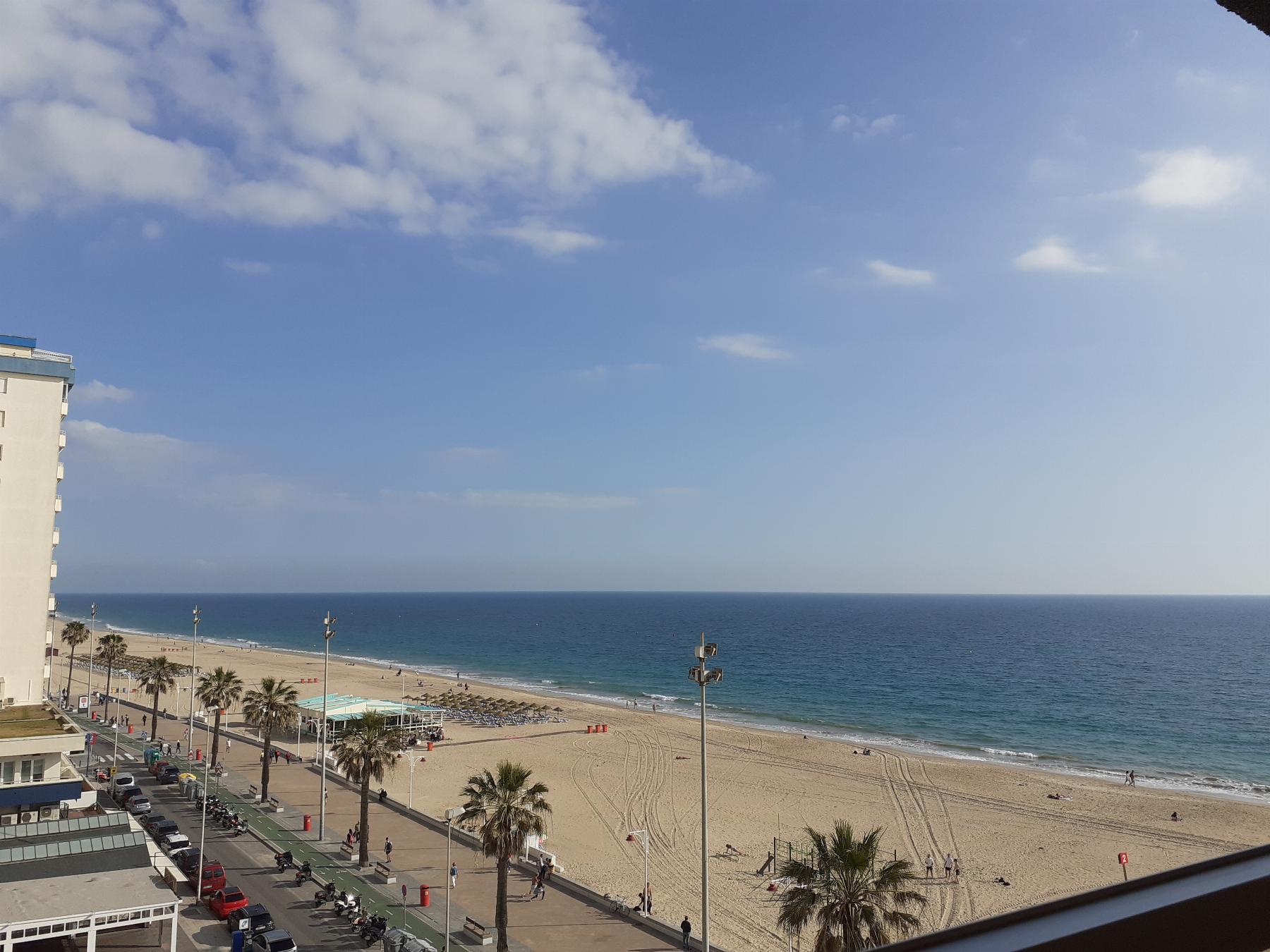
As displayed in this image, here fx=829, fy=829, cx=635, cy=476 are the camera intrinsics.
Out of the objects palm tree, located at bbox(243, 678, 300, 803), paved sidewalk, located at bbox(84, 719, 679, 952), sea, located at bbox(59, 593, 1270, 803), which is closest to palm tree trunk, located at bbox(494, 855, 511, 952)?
paved sidewalk, located at bbox(84, 719, 679, 952)

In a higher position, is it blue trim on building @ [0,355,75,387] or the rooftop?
blue trim on building @ [0,355,75,387]

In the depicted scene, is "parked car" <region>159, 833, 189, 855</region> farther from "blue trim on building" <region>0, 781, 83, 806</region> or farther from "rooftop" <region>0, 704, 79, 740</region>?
"rooftop" <region>0, 704, 79, 740</region>

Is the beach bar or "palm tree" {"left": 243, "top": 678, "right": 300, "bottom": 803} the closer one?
"palm tree" {"left": 243, "top": 678, "right": 300, "bottom": 803}

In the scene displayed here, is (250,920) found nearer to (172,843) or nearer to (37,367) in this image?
(172,843)

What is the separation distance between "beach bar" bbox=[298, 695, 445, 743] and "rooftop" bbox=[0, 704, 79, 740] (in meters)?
21.4

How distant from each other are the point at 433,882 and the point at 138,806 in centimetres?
1452

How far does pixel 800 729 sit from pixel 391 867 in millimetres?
40032

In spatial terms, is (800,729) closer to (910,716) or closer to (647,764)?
(910,716)

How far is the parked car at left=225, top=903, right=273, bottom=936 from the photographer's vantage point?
2048cm

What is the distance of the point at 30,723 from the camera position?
2619 centimetres

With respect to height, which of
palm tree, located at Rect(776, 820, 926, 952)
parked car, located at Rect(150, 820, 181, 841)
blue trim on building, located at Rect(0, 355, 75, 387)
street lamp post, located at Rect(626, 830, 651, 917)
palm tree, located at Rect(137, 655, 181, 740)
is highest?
blue trim on building, located at Rect(0, 355, 75, 387)

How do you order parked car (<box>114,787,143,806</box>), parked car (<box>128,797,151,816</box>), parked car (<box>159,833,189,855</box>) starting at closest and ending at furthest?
parked car (<box>159,833,189,855</box>) < parked car (<box>128,797,151,816</box>) < parked car (<box>114,787,143,806</box>)

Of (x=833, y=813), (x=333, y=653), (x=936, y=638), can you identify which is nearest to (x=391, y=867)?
(x=833, y=813)

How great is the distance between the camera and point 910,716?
6575cm
